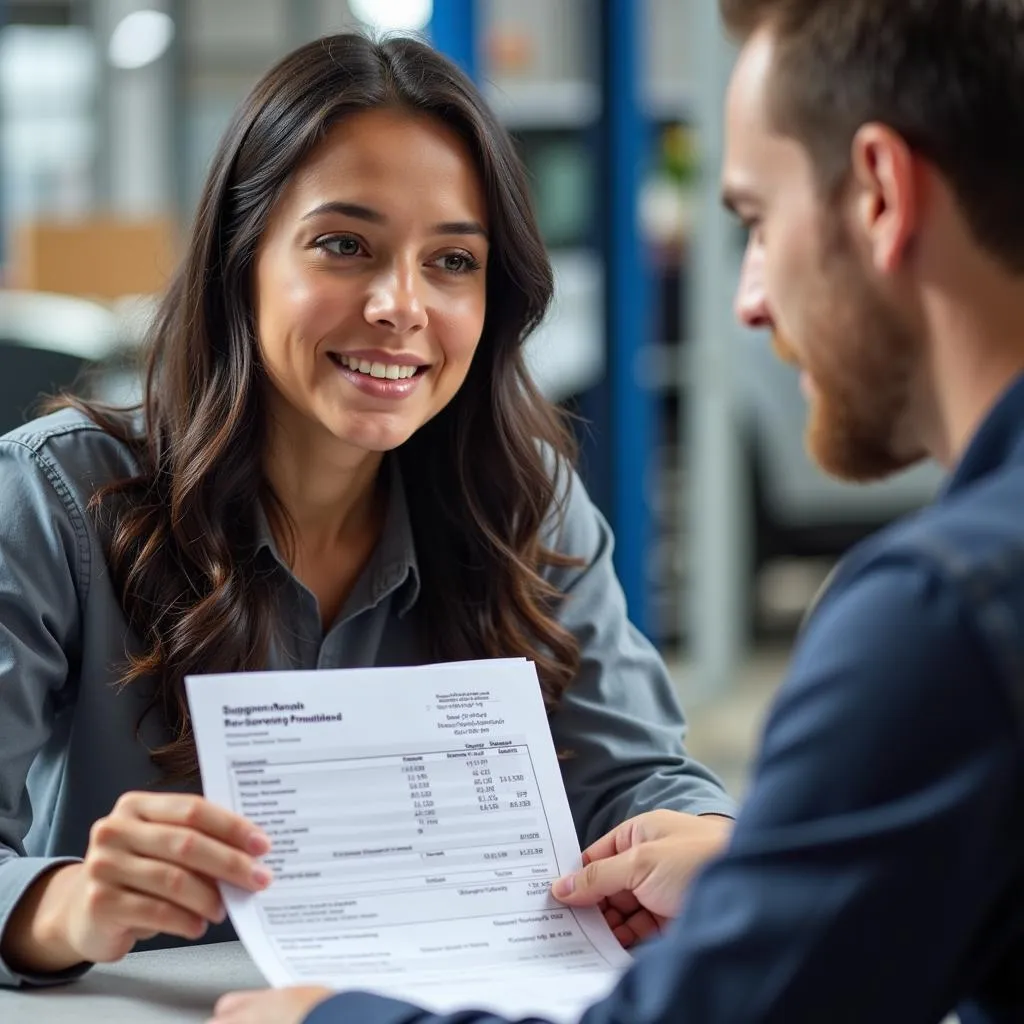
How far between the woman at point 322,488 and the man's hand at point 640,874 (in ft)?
0.53

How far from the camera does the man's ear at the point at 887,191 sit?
0.88m

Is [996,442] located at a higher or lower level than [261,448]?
higher

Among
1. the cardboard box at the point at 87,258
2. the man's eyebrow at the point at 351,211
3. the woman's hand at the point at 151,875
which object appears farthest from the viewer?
the cardboard box at the point at 87,258

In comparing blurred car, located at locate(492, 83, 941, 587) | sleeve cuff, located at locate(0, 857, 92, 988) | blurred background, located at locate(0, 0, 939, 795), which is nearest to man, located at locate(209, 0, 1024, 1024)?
sleeve cuff, located at locate(0, 857, 92, 988)

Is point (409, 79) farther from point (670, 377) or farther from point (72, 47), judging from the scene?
point (72, 47)

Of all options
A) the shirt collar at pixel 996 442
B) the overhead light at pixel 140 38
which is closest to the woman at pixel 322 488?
the shirt collar at pixel 996 442

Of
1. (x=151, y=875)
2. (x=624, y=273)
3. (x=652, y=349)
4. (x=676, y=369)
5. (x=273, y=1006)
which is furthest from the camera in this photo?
(x=676, y=369)

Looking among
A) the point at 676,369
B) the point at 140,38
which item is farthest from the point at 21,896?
the point at 140,38

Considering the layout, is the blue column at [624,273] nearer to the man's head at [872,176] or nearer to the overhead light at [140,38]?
the man's head at [872,176]

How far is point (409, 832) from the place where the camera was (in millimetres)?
1163

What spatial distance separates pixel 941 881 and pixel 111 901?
0.60 meters

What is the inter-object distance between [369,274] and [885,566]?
837 mm

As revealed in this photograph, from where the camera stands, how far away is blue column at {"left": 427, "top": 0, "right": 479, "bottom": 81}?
3.37 m

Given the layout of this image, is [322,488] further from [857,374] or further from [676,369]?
[676,369]
